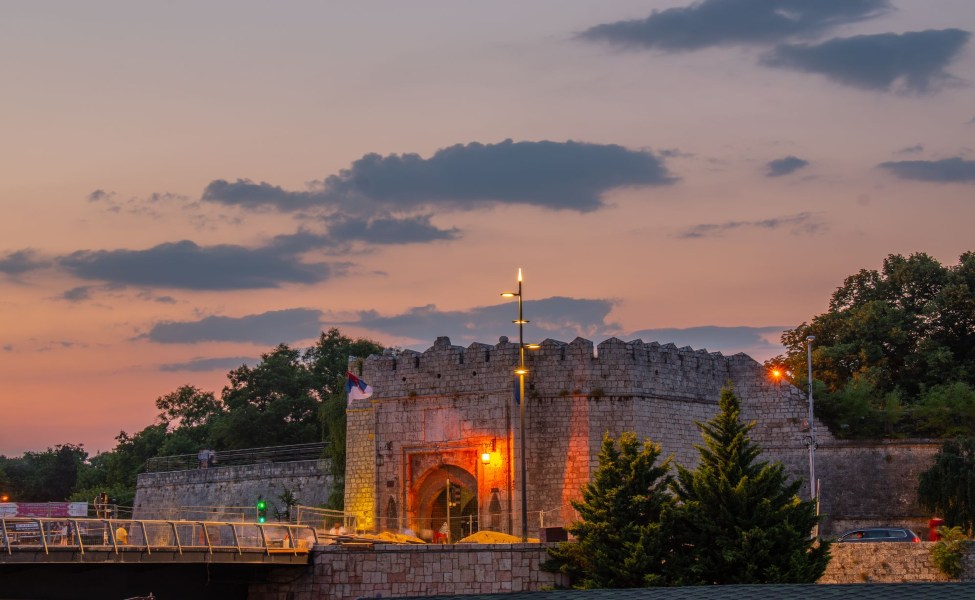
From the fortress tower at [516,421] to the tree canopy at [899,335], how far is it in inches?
244

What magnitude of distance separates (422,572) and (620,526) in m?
5.63

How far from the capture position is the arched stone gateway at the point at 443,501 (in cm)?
4950

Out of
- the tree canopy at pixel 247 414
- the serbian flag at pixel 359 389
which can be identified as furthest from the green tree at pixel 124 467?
the serbian flag at pixel 359 389

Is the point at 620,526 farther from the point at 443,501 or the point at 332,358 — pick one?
the point at 332,358

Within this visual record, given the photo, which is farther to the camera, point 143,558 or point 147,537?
point 147,537

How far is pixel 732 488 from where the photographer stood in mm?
41562

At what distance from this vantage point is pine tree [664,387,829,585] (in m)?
40.6

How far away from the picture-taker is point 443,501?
50.4 m

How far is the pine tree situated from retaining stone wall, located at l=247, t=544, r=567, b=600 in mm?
3869

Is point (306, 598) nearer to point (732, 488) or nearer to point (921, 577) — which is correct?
point (732, 488)

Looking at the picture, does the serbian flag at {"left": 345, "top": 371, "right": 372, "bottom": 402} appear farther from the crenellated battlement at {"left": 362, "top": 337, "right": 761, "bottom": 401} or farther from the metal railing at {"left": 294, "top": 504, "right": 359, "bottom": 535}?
the metal railing at {"left": 294, "top": 504, "right": 359, "bottom": 535}

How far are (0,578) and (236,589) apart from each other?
7925 millimetres

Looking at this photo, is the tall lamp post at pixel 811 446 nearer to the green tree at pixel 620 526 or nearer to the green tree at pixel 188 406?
the green tree at pixel 620 526

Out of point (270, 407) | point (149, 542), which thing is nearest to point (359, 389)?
point (149, 542)
